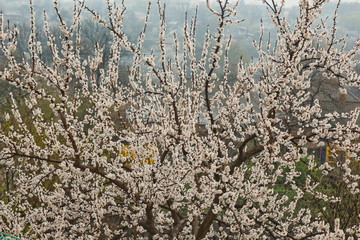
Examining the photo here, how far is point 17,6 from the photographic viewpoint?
135000 millimetres

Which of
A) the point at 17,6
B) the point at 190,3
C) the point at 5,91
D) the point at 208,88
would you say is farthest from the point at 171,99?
the point at 17,6

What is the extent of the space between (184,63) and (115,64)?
1.10 m

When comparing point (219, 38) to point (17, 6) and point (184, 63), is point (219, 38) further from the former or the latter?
point (17, 6)

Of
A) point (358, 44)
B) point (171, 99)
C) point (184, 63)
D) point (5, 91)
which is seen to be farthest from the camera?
point (5, 91)

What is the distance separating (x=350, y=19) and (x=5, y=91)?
119 metres

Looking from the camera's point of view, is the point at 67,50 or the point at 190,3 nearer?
the point at 67,50

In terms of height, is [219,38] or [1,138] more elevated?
[219,38]

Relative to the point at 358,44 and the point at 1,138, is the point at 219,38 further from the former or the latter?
the point at 1,138

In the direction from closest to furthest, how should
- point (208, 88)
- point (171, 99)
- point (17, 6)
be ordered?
point (171, 99), point (208, 88), point (17, 6)

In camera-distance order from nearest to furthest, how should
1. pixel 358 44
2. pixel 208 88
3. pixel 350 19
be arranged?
1. pixel 358 44
2. pixel 208 88
3. pixel 350 19

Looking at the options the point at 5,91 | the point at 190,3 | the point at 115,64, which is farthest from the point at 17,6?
the point at 115,64

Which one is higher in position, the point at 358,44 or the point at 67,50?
the point at 358,44

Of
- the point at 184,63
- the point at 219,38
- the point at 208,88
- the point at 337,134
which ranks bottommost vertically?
the point at 337,134

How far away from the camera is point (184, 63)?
4.55 m
